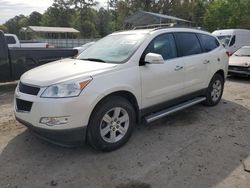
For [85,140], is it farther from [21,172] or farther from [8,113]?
[8,113]

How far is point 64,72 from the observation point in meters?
4.09

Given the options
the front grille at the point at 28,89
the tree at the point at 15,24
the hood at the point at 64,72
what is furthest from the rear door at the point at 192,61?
the tree at the point at 15,24

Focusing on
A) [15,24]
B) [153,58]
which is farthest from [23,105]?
[15,24]

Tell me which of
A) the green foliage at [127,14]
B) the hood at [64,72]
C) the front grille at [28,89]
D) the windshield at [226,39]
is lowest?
the front grille at [28,89]

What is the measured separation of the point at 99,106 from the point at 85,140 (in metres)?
0.51

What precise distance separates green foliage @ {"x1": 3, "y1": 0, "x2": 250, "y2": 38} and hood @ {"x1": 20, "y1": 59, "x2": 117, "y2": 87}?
33.4 m

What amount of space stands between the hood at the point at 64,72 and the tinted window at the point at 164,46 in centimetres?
91

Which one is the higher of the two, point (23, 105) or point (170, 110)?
point (23, 105)

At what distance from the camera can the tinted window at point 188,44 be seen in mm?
5407

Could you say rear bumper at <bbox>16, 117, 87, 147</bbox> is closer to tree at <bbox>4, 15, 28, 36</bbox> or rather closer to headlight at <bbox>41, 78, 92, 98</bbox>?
headlight at <bbox>41, 78, 92, 98</bbox>

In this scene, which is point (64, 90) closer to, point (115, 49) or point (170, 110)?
point (115, 49)

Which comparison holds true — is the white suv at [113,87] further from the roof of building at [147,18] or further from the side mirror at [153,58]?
the roof of building at [147,18]

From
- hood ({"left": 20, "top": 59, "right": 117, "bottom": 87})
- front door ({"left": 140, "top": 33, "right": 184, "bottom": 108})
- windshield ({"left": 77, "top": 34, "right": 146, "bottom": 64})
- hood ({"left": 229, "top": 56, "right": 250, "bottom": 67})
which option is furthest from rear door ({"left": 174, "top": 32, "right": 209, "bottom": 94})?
hood ({"left": 229, "top": 56, "right": 250, "bottom": 67})

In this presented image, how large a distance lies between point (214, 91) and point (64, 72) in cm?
384
